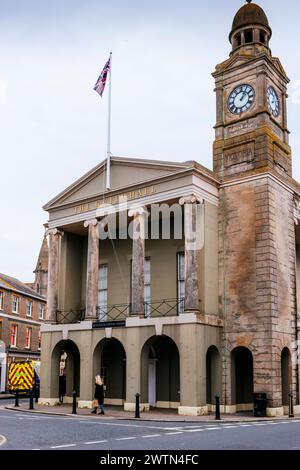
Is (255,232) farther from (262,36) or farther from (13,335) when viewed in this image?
(13,335)

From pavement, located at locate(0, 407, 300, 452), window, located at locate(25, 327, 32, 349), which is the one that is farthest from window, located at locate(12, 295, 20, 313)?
pavement, located at locate(0, 407, 300, 452)

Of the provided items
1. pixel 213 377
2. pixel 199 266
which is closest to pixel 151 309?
pixel 199 266

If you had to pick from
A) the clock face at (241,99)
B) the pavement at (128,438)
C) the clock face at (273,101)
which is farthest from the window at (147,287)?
the pavement at (128,438)

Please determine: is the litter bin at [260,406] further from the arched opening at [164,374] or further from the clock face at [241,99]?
the clock face at [241,99]

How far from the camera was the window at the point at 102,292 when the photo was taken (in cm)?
3083

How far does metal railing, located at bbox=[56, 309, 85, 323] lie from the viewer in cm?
3030

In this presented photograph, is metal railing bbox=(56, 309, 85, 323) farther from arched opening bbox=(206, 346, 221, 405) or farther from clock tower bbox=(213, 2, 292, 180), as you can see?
clock tower bbox=(213, 2, 292, 180)

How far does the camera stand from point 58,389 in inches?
1134

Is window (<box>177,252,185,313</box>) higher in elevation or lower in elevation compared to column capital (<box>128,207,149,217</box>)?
lower

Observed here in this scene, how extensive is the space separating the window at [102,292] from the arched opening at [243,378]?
26.2 ft

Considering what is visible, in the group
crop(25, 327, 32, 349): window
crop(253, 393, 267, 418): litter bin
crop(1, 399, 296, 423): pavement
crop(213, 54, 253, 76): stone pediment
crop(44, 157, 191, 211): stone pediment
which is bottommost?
crop(1, 399, 296, 423): pavement

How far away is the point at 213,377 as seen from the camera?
2511 centimetres
